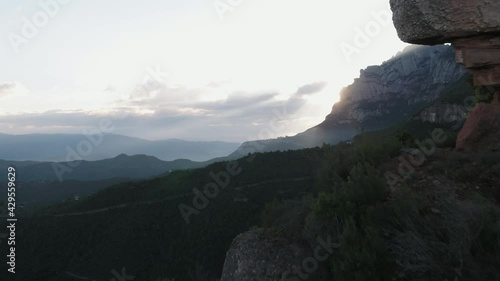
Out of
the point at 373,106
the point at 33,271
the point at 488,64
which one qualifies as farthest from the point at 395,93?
the point at 488,64

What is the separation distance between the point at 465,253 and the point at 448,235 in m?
0.54

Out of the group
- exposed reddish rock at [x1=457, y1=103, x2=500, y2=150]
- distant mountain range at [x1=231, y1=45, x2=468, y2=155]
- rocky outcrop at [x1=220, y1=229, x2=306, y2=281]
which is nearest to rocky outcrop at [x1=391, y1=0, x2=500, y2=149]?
exposed reddish rock at [x1=457, y1=103, x2=500, y2=150]

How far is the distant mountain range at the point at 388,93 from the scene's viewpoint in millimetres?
86438

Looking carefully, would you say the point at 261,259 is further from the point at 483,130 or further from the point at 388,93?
the point at 388,93

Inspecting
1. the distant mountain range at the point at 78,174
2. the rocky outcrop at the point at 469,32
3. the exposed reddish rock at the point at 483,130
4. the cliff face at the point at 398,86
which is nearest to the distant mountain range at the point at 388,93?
the cliff face at the point at 398,86

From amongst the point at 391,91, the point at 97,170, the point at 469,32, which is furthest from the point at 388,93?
the point at 97,170

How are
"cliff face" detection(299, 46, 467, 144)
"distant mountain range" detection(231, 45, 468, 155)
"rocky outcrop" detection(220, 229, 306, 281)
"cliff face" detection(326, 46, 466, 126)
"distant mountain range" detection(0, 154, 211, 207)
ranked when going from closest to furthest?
1. "rocky outcrop" detection(220, 229, 306, 281)
2. "cliff face" detection(326, 46, 466, 126)
3. "cliff face" detection(299, 46, 467, 144)
4. "distant mountain range" detection(231, 45, 468, 155)
5. "distant mountain range" detection(0, 154, 211, 207)

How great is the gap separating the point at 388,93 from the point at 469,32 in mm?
101807

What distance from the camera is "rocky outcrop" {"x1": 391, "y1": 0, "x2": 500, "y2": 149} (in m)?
7.43

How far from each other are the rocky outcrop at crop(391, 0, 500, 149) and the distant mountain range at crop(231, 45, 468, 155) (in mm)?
76015

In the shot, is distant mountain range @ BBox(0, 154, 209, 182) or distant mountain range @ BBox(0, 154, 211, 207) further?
distant mountain range @ BBox(0, 154, 209, 182)

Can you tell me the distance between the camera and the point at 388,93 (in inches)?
4043

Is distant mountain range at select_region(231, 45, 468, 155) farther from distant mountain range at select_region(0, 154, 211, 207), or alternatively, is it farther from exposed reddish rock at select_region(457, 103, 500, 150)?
exposed reddish rock at select_region(457, 103, 500, 150)

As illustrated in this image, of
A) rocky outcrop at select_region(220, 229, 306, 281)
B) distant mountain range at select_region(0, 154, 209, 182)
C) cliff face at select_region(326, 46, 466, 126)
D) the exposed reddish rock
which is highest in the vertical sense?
cliff face at select_region(326, 46, 466, 126)
